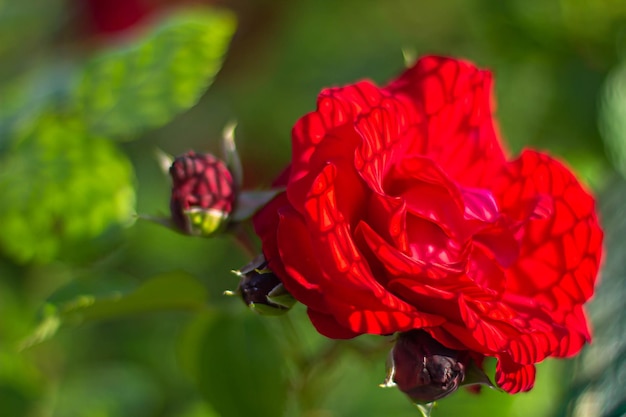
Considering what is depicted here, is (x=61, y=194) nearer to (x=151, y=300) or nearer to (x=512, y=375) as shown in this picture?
(x=151, y=300)

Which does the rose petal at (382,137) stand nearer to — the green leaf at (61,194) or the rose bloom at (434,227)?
the rose bloom at (434,227)

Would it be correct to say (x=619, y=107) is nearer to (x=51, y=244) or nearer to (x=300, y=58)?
(x=51, y=244)

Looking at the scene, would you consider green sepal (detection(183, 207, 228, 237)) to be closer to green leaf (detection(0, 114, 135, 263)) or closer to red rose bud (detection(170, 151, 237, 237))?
red rose bud (detection(170, 151, 237, 237))

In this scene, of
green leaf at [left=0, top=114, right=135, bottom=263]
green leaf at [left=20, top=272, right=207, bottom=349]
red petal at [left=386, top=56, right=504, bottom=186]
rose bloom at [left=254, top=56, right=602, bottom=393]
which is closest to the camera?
rose bloom at [left=254, top=56, right=602, bottom=393]

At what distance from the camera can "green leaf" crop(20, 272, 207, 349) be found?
31.7 inches

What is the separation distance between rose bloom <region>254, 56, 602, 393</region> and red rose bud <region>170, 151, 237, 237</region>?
0.20 ft

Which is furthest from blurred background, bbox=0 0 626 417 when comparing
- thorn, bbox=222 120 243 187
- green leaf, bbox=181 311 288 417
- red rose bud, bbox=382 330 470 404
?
red rose bud, bbox=382 330 470 404

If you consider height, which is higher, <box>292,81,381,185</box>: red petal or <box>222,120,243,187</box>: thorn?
<box>292,81,381,185</box>: red petal

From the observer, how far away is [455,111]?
2.30 ft

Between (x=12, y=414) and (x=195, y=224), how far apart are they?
56 cm

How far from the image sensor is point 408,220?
2.11 feet

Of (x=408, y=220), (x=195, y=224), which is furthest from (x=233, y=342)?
(x=408, y=220)

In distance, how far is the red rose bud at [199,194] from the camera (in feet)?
2.30

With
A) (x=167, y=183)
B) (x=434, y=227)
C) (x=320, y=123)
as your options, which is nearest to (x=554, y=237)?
(x=434, y=227)
